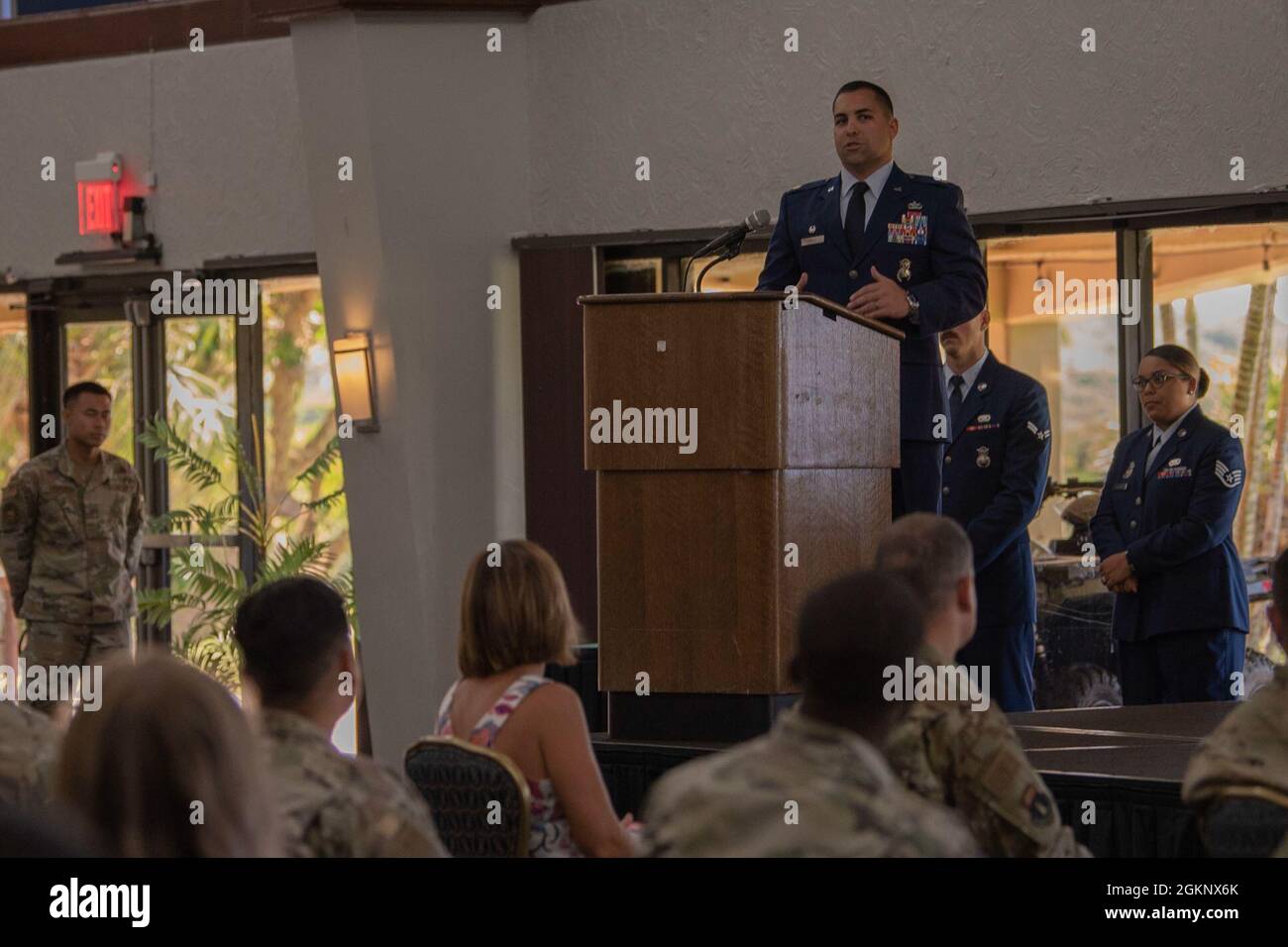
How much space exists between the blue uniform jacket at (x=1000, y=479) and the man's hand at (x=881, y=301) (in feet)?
3.73

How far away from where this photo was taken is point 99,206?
8.40 m

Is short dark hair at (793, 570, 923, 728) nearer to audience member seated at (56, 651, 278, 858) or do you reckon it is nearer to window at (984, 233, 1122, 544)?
audience member seated at (56, 651, 278, 858)

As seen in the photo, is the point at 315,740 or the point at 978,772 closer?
the point at 315,740

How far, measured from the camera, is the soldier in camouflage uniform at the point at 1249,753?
2.54 m

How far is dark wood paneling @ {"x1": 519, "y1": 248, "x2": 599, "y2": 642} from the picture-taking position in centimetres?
727

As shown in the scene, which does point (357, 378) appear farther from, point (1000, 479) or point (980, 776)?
point (980, 776)

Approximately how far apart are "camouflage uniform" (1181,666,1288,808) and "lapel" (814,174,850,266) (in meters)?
1.98

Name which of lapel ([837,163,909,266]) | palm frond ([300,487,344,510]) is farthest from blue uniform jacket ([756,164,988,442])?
palm frond ([300,487,344,510])

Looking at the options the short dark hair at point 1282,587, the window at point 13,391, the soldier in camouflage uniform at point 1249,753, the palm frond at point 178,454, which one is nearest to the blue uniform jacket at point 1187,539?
the short dark hair at point 1282,587

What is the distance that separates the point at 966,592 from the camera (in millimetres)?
2844

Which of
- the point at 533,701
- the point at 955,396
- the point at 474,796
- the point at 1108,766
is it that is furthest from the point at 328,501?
the point at 474,796

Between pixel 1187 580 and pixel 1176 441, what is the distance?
45 centimetres

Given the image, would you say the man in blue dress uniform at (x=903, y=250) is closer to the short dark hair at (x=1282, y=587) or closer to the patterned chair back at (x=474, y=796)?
the short dark hair at (x=1282, y=587)
